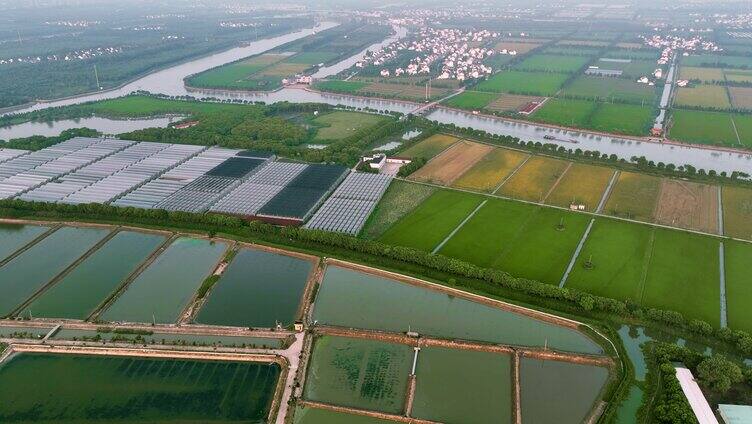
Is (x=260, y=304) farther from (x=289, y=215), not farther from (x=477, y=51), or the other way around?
(x=477, y=51)

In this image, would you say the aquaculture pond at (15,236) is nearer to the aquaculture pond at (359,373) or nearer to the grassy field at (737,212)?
the aquaculture pond at (359,373)

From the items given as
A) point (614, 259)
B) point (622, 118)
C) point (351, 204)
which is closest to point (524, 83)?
point (622, 118)

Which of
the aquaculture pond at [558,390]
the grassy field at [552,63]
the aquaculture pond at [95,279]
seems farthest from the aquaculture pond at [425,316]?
the grassy field at [552,63]

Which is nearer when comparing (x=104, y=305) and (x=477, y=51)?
(x=104, y=305)

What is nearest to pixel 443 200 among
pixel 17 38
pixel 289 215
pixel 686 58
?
pixel 289 215

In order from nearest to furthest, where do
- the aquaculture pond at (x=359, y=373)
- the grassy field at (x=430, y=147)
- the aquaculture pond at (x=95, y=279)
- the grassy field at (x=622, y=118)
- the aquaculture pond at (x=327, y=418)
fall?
1. the aquaculture pond at (x=327, y=418)
2. the aquaculture pond at (x=359, y=373)
3. the aquaculture pond at (x=95, y=279)
4. the grassy field at (x=430, y=147)
5. the grassy field at (x=622, y=118)

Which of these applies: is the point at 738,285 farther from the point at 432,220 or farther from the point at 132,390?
the point at 132,390
